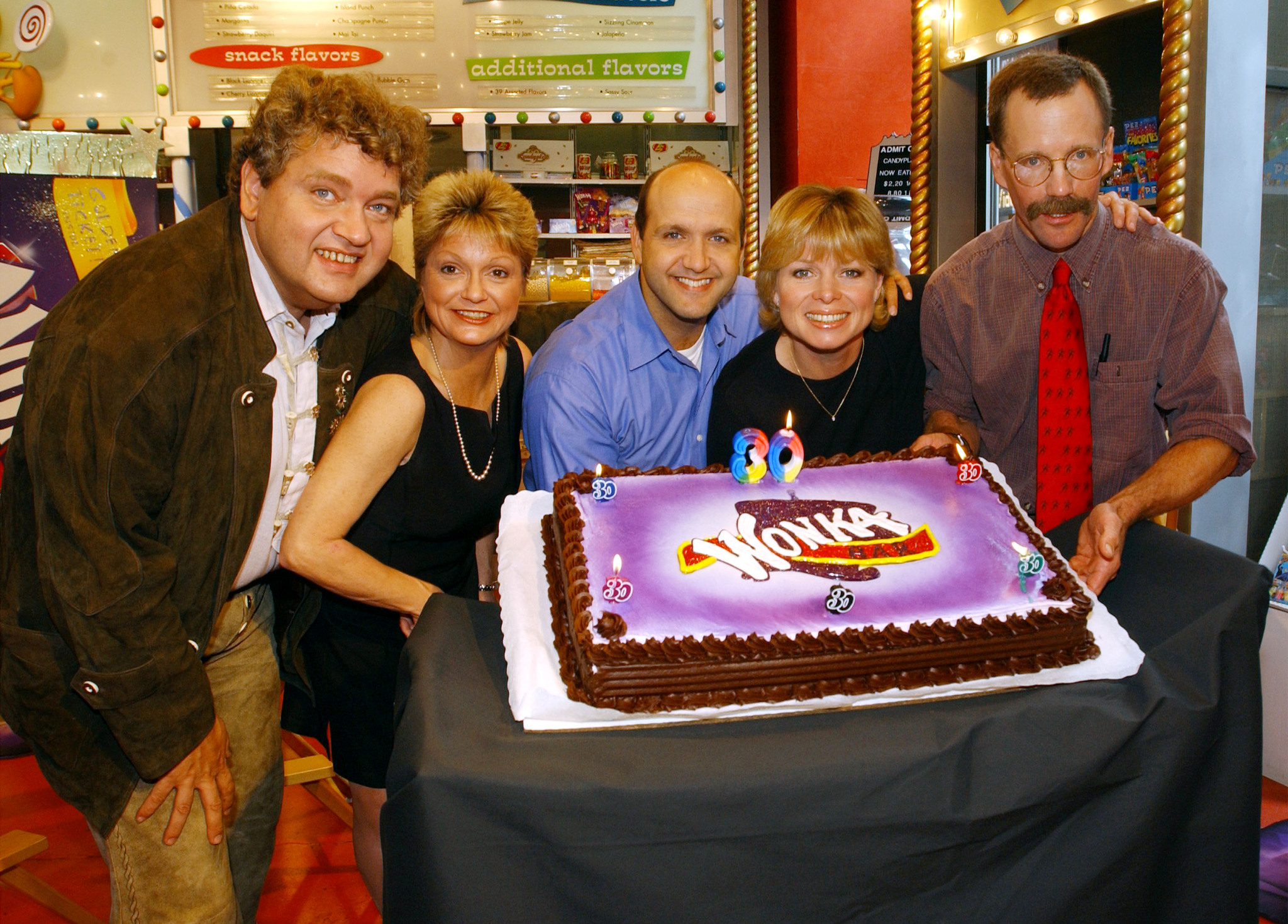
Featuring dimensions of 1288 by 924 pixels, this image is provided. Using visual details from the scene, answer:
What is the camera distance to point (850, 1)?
5152 mm

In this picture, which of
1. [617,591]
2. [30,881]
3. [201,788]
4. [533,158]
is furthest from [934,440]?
[533,158]

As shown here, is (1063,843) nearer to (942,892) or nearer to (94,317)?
(942,892)

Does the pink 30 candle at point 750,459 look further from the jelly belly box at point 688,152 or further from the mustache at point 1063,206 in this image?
the jelly belly box at point 688,152

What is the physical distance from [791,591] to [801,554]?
69mm

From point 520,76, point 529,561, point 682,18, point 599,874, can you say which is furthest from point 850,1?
point 599,874

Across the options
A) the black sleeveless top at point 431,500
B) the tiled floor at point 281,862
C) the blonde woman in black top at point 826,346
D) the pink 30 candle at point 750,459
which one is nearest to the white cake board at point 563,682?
the pink 30 candle at point 750,459

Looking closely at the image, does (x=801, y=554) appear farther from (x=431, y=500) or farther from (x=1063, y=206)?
(x=1063, y=206)

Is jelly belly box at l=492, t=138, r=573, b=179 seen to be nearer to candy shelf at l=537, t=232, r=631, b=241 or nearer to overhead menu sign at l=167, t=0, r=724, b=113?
candy shelf at l=537, t=232, r=631, b=241

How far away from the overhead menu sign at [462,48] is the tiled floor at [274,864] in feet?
10.8

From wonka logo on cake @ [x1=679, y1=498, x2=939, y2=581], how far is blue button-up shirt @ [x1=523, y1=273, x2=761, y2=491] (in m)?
0.64

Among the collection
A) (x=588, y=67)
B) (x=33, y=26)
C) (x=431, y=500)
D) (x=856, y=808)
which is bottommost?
(x=856, y=808)

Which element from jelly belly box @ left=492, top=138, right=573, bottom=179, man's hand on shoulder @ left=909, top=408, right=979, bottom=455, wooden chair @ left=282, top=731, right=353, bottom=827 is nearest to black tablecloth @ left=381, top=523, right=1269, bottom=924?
man's hand on shoulder @ left=909, top=408, right=979, bottom=455

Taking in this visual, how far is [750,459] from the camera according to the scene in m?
1.25

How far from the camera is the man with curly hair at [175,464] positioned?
3.97 ft
